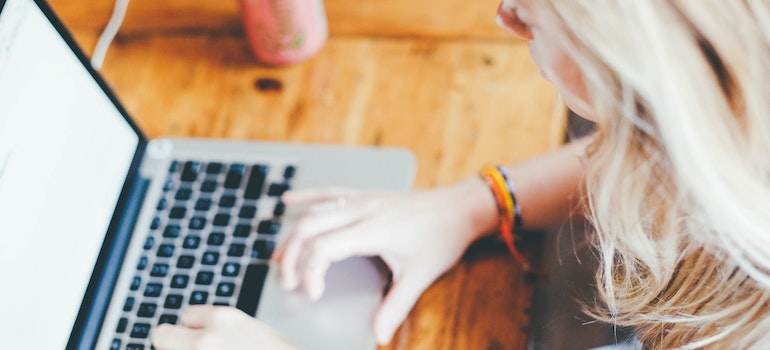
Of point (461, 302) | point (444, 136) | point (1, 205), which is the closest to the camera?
point (1, 205)

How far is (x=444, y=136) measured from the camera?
29.9 inches

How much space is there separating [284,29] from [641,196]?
1.50 ft

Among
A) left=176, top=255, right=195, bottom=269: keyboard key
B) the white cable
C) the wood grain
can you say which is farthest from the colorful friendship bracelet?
the white cable

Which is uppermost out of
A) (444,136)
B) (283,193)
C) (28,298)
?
(444,136)

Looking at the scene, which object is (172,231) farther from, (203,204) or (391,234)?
(391,234)

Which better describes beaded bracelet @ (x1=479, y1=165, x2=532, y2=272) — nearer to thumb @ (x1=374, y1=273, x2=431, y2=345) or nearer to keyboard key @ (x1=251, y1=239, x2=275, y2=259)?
thumb @ (x1=374, y1=273, x2=431, y2=345)

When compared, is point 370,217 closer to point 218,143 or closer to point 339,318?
point 339,318

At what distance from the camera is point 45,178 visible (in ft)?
1.96

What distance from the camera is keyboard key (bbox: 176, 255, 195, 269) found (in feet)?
2.18

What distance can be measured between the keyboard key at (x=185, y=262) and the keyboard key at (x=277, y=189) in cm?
10

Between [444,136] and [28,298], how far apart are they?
0.42 meters

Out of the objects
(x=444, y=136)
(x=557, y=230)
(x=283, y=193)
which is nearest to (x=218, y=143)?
(x=283, y=193)

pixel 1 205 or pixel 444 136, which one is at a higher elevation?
pixel 444 136

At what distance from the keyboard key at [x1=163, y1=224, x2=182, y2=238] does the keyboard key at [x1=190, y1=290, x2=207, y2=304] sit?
2.7 inches
